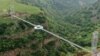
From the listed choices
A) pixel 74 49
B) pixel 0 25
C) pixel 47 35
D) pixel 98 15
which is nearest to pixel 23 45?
pixel 0 25

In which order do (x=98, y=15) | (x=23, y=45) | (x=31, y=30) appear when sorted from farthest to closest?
1. (x=98, y=15)
2. (x=31, y=30)
3. (x=23, y=45)

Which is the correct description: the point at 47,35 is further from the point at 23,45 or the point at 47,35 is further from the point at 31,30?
the point at 23,45

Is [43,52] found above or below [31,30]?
below

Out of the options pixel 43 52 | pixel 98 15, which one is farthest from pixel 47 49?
pixel 98 15

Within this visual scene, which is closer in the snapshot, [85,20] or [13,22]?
[13,22]

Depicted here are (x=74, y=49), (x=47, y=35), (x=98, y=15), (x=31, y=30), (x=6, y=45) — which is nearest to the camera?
(x=6, y=45)

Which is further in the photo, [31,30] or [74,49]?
[74,49]

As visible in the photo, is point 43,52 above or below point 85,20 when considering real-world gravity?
below

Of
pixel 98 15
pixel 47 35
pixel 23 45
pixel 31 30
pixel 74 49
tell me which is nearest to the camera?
pixel 23 45

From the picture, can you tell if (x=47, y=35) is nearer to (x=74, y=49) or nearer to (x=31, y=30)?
(x=31, y=30)
